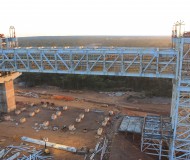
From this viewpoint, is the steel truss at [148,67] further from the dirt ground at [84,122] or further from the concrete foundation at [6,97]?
the concrete foundation at [6,97]

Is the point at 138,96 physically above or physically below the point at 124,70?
below

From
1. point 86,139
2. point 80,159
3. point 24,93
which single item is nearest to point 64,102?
point 24,93

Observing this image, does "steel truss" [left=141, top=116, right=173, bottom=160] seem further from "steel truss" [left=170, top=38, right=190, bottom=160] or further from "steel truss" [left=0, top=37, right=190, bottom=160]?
"steel truss" [left=170, top=38, right=190, bottom=160]

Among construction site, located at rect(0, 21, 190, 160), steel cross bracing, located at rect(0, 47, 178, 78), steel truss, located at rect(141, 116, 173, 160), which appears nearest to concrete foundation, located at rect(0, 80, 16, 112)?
construction site, located at rect(0, 21, 190, 160)

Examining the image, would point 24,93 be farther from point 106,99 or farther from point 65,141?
point 65,141

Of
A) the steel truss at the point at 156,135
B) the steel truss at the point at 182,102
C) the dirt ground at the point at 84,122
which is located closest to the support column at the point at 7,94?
the dirt ground at the point at 84,122

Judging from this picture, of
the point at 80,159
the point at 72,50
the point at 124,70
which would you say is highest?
the point at 72,50

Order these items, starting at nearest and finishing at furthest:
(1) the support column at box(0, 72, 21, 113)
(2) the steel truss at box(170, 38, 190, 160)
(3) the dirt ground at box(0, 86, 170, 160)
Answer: (2) the steel truss at box(170, 38, 190, 160)
(3) the dirt ground at box(0, 86, 170, 160)
(1) the support column at box(0, 72, 21, 113)
